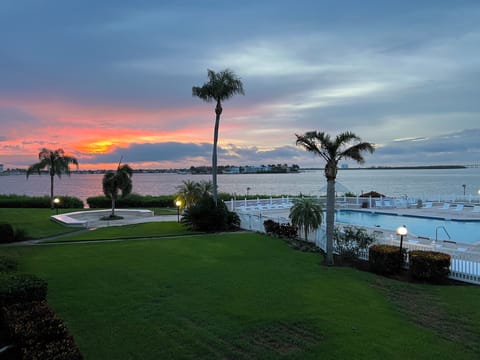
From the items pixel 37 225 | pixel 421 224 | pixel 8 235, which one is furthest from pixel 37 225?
pixel 421 224

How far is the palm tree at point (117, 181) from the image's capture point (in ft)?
88.2

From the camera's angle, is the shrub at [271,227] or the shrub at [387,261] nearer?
the shrub at [387,261]

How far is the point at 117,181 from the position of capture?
26953mm

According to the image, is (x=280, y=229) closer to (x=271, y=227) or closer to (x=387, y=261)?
(x=271, y=227)

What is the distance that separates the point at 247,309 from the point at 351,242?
25.7 ft

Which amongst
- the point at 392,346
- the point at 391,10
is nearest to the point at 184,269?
the point at 392,346

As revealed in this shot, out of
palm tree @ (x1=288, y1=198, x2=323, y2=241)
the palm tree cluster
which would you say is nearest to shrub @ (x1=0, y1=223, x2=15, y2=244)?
the palm tree cluster

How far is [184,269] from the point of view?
37.8 feet

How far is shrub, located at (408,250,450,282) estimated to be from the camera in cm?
1106

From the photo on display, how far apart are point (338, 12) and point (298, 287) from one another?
13098mm

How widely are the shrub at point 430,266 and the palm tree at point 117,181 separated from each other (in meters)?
21.5

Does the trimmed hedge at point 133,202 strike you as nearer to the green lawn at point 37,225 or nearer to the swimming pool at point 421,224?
the green lawn at point 37,225

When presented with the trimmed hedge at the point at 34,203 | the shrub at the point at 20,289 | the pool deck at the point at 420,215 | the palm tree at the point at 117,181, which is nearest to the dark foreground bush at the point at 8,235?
the palm tree at the point at 117,181

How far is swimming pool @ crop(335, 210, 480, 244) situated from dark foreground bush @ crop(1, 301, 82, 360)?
18.9m
